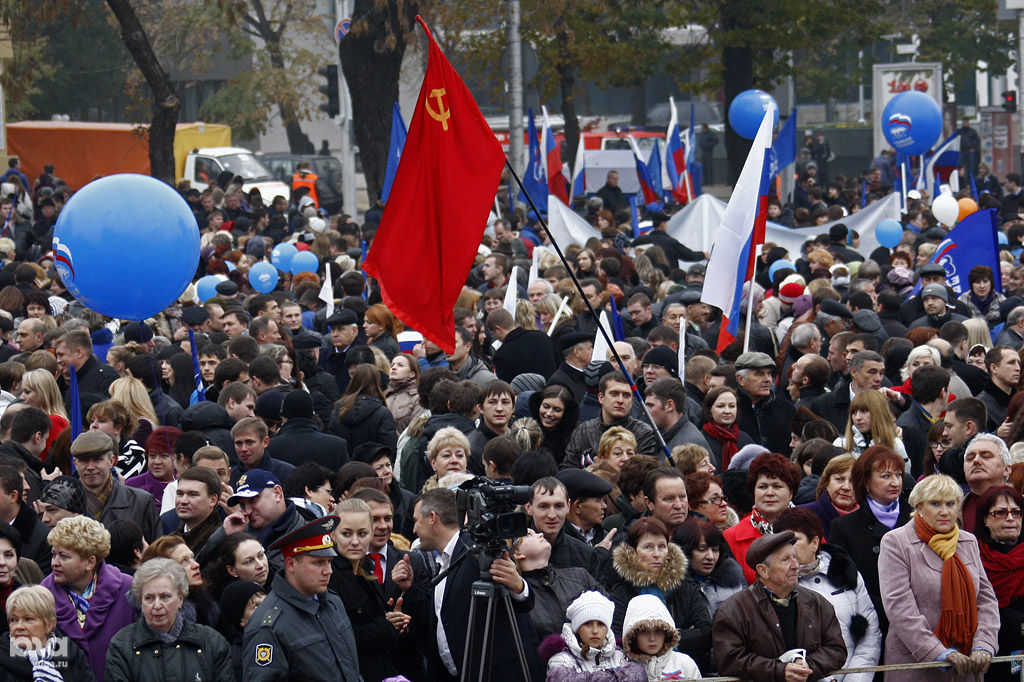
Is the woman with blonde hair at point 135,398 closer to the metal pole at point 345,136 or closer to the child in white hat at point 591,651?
the child in white hat at point 591,651

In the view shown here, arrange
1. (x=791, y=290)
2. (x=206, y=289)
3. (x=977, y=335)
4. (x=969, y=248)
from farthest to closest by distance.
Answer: (x=206, y=289) → (x=969, y=248) → (x=791, y=290) → (x=977, y=335)

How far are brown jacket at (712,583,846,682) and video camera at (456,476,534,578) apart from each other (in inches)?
38.0

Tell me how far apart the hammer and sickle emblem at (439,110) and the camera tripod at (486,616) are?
9.72 ft

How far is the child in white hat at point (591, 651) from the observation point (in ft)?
18.3

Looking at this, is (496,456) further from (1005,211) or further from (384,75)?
(384,75)

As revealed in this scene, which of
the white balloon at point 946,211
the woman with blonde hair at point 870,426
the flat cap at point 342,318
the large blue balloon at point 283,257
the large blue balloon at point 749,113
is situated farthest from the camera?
the large blue balloon at point 749,113

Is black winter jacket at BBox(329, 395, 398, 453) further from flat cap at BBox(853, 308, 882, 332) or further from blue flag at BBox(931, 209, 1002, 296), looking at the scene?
blue flag at BBox(931, 209, 1002, 296)

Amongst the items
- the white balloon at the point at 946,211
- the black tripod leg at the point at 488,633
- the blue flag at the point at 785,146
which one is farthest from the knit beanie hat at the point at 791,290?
the blue flag at the point at 785,146

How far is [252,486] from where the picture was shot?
21.5 ft

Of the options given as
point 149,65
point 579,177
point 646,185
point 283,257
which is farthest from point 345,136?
point 283,257

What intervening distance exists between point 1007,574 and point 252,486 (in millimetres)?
3264

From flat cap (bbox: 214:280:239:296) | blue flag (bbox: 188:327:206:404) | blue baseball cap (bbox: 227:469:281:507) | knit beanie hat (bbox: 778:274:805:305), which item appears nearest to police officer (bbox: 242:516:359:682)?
blue baseball cap (bbox: 227:469:281:507)

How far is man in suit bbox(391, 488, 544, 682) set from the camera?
5.64m

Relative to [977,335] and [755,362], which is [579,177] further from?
[755,362]
